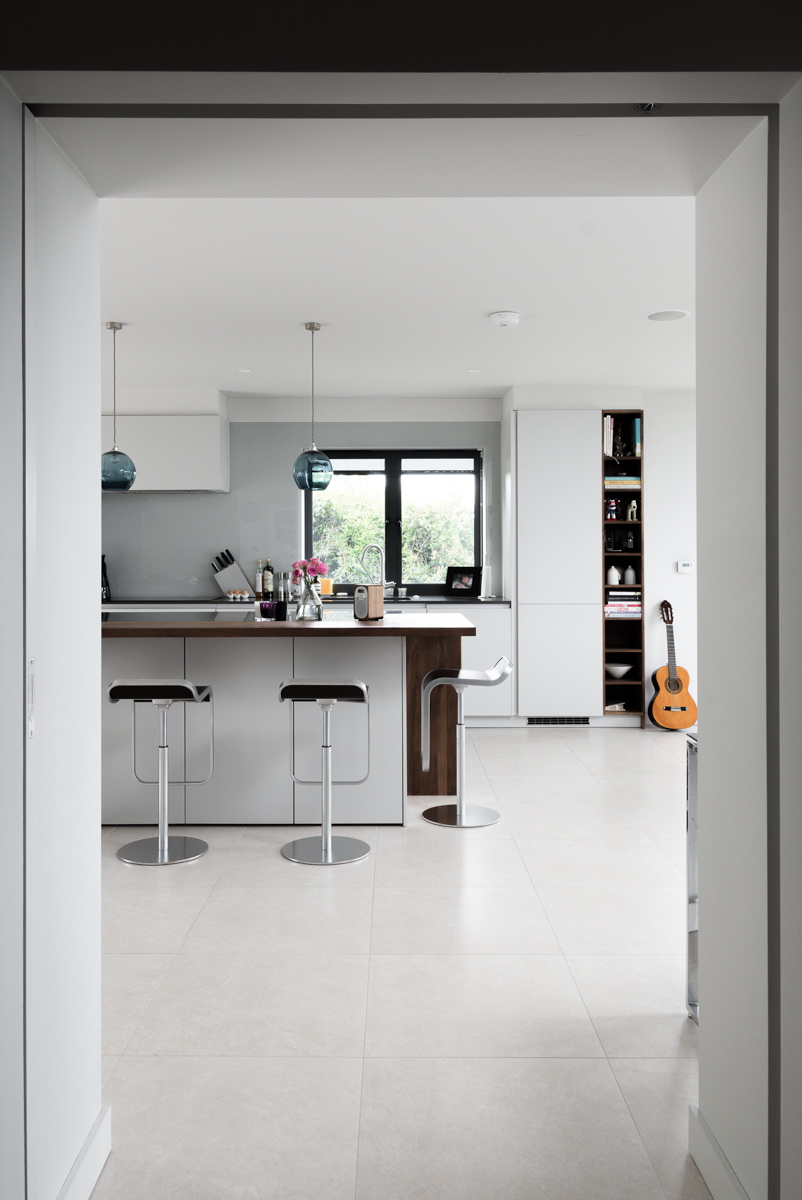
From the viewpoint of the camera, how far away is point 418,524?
7008 mm

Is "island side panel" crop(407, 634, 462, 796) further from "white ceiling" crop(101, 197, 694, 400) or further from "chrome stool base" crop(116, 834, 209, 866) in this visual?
"white ceiling" crop(101, 197, 694, 400)

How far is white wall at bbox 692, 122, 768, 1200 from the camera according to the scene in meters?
1.48

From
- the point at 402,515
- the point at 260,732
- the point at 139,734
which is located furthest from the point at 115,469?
the point at 402,515

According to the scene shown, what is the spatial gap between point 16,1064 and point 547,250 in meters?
3.35

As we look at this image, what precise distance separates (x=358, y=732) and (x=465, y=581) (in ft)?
9.78

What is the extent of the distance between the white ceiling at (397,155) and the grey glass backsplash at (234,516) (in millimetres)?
5148

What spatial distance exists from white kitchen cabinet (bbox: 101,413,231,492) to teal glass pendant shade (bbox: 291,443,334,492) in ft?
6.66

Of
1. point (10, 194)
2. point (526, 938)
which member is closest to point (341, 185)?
point (10, 194)

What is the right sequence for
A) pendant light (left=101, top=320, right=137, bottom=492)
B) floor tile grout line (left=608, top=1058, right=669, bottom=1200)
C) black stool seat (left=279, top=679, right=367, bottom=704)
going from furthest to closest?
1. pendant light (left=101, top=320, right=137, bottom=492)
2. black stool seat (left=279, top=679, right=367, bottom=704)
3. floor tile grout line (left=608, top=1058, right=669, bottom=1200)

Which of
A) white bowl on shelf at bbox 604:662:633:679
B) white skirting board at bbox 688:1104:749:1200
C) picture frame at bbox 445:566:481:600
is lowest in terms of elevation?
white skirting board at bbox 688:1104:749:1200

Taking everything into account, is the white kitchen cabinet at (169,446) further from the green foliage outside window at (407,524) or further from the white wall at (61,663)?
the white wall at (61,663)

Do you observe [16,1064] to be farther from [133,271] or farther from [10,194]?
[133,271]

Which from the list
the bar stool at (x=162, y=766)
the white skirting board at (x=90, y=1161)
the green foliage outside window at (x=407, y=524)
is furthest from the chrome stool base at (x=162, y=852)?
the green foliage outside window at (x=407, y=524)

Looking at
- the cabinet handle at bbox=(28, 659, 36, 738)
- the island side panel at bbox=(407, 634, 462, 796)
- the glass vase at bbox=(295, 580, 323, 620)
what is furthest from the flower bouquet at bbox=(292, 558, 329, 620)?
the cabinet handle at bbox=(28, 659, 36, 738)
